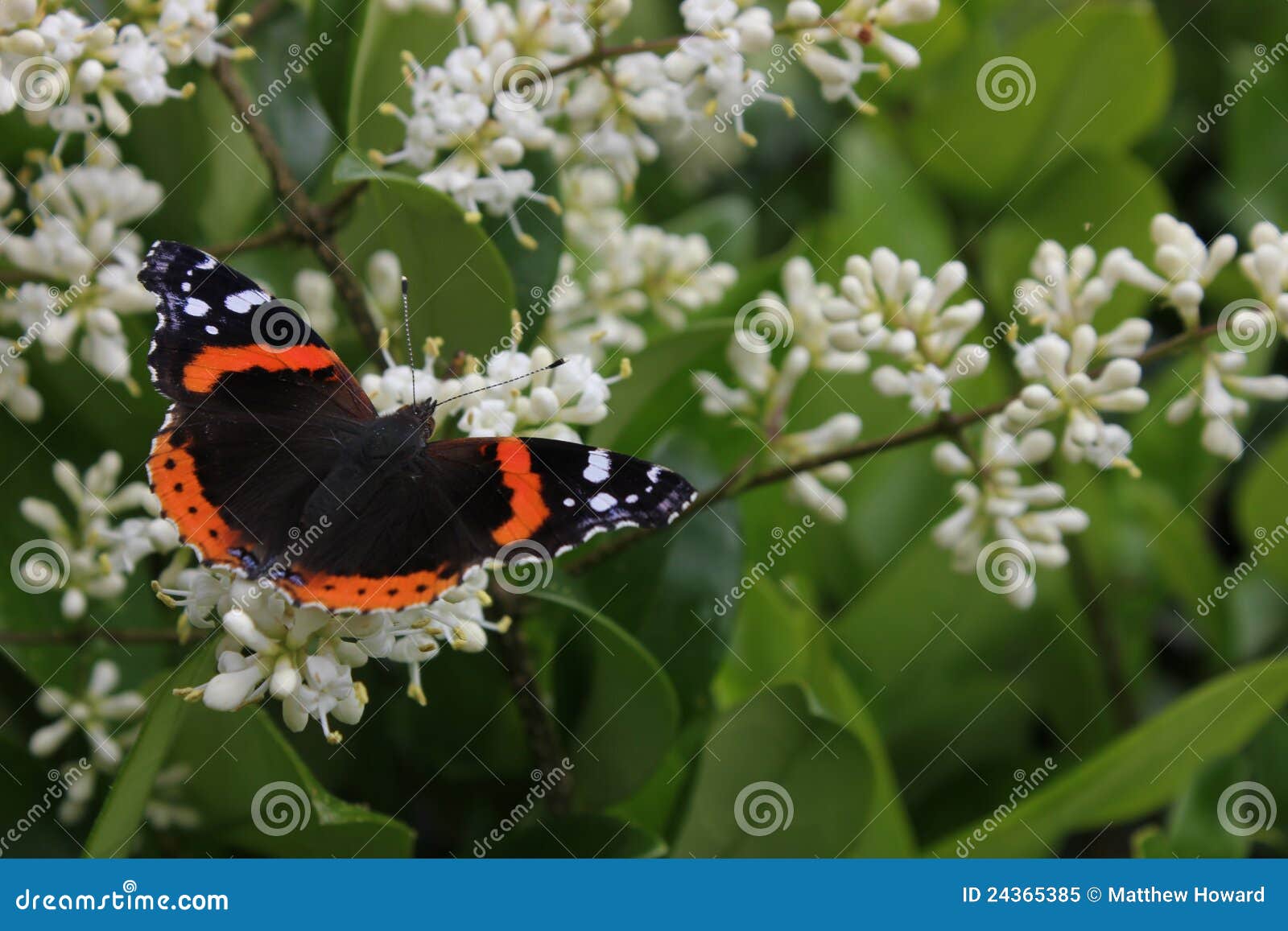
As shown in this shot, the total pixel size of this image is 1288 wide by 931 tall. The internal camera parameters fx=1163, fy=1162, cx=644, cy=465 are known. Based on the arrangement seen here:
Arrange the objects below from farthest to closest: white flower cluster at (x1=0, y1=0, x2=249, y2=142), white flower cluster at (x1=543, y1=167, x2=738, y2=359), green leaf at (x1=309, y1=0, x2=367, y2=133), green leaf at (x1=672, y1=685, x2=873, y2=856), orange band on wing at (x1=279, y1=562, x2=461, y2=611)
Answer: white flower cluster at (x1=543, y1=167, x2=738, y2=359) → green leaf at (x1=309, y1=0, x2=367, y2=133) → green leaf at (x1=672, y1=685, x2=873, y2=856) → white flower cluster at (x1=0, y1=0, x2=249, y2=142) → orange band on wing at (x1=279, y1=562, x2=461, y2=611)

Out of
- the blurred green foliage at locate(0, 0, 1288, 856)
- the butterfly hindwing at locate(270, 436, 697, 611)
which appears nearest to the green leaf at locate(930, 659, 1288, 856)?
the blurred green foliage at locate(0, 0, 1288, 856)

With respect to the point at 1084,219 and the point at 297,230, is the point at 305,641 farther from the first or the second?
the point at 1084,219

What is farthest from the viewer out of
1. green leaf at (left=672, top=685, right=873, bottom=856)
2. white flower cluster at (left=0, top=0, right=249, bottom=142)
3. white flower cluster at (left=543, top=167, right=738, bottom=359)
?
white flower cluster at (left=543, top=167, right=738, bottom=359)

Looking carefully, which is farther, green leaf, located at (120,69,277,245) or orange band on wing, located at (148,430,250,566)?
green leaf, located at (120,69,277,245)

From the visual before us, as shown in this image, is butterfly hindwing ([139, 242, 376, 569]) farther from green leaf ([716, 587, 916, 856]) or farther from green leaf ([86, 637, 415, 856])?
green leaf ([716, 587, 916, 856])

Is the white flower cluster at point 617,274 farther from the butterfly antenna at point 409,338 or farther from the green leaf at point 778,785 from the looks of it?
the green leaf at point 778,785

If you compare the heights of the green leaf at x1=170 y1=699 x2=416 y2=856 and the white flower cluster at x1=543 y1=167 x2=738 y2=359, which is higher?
the white flower cluster at x1=543 y1=167 x2=738 y2=359

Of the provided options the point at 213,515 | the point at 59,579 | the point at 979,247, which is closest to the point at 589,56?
the point at 213,515
